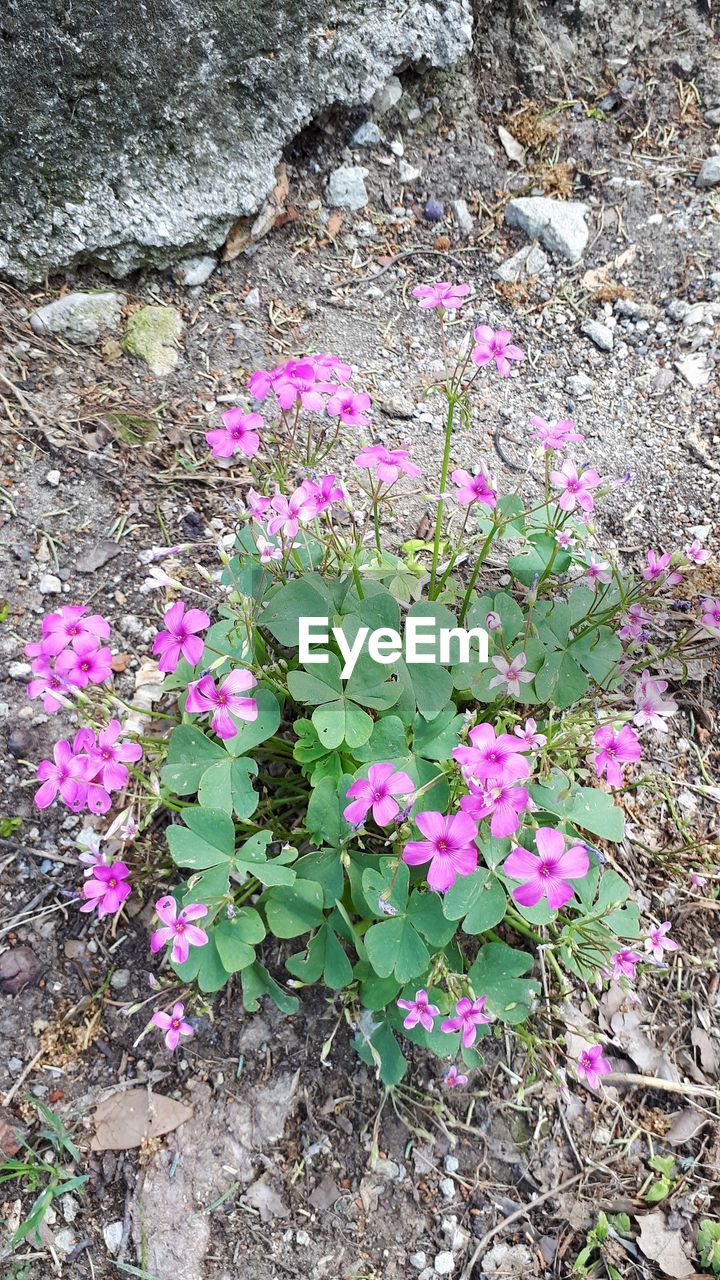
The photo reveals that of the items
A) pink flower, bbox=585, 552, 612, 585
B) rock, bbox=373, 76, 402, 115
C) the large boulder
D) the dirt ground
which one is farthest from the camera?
rock, bbox=373, 76, 402, 115

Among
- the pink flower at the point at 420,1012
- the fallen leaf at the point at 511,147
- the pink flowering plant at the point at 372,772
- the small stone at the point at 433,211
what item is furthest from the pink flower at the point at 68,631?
the fallen leaf at the point at 511,147

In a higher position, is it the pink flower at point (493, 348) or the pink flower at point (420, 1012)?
the pink flower at point (493, 348)

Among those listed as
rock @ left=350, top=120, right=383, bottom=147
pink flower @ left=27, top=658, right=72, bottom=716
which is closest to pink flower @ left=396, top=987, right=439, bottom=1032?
pink flower @ left=27, top=658, right=72, bottom=716

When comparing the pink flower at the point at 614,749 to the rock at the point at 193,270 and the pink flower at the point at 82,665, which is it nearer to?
the pink flower at the point at 82,665

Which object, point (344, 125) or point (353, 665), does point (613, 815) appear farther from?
point (344, 125)

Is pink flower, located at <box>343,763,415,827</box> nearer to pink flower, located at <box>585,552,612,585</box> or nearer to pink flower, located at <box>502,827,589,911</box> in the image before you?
pink flower, located at <box>502,827,589,911</box>

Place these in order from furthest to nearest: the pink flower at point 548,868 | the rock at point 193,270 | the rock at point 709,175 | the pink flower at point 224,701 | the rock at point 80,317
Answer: the rock at point 709,175, the rock at point 193,270, the rock at point 80,317, the pink flower at point 224,701, the pink flower at point 548,868
